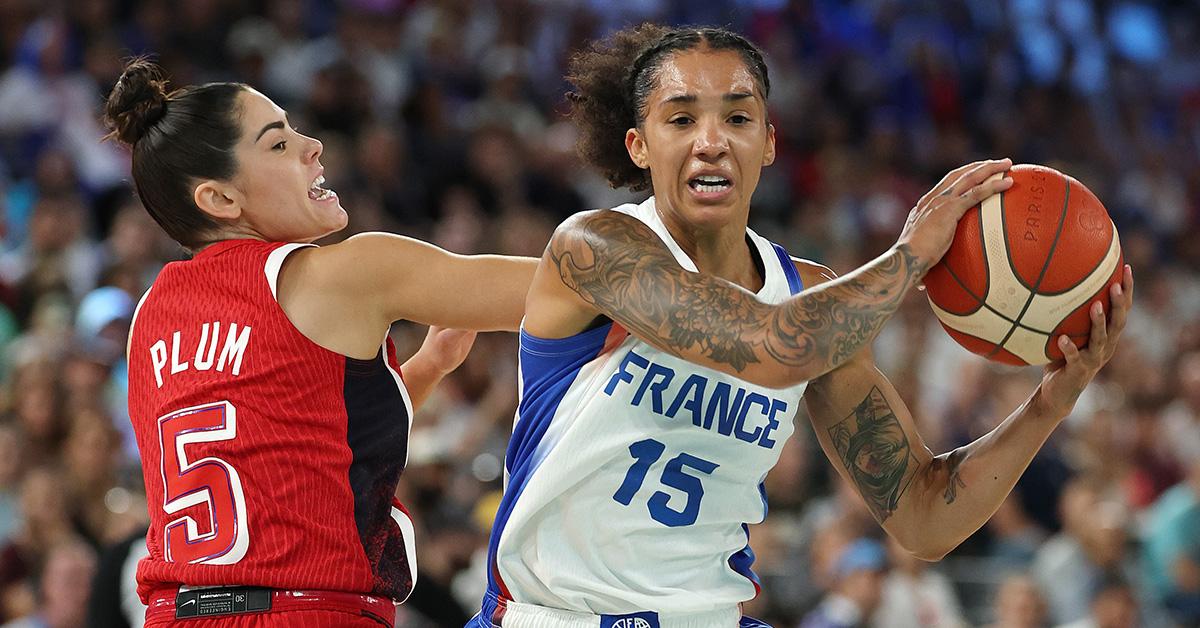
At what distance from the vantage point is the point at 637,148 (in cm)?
370

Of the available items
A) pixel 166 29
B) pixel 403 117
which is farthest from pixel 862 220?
pixel 166 29

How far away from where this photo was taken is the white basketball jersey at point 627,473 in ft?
11.1

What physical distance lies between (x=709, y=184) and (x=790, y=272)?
0.38 metres

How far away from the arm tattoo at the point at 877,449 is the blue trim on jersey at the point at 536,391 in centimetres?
74

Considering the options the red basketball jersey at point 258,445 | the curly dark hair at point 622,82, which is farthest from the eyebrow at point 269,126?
the curly dark hair at point 622,82

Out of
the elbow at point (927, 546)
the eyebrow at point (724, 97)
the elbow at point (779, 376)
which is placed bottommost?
the elbow at point (927, 546)

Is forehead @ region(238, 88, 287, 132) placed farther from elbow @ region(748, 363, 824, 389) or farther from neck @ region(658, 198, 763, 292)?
elbow @ region(748, 363, 824, 389)

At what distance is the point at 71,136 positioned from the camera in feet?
31.0

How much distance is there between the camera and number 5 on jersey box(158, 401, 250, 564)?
10.5 ft

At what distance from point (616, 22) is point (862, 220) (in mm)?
2915

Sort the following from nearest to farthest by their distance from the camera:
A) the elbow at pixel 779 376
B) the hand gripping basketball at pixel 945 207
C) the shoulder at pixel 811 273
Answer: the elbow at pixel 779 376 → the hand gripping basketball at pixel 945 207 → the shoulder at pixel 811 273

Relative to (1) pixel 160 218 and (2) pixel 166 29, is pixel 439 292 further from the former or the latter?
(2) pixel 166 29

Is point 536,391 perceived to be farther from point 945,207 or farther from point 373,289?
point 945,207

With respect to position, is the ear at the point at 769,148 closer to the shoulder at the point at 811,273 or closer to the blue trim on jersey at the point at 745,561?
the shoulder at the point at 811,273
